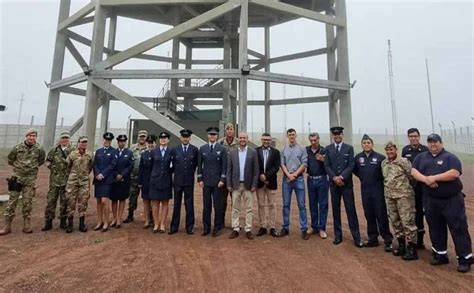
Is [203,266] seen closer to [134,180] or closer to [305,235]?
[305,235]

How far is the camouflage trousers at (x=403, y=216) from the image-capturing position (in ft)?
15.2

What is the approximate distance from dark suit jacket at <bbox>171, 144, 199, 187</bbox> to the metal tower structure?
667 centimetres

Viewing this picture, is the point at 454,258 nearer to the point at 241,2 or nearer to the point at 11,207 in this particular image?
the point at 11,207

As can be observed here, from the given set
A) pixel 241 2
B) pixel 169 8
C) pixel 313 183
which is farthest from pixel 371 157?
pixel 169 8

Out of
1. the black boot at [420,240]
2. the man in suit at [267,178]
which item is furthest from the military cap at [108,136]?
the black boot at [420,240]

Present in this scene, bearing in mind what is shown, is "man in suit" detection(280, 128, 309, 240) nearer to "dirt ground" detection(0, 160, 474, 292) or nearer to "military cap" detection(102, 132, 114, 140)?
"dirt ground" detection(0, 160, 474, 292)

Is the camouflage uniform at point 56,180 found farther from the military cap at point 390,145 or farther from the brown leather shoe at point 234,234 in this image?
the military cap at point 390,145

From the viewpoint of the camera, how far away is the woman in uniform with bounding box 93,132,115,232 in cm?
606

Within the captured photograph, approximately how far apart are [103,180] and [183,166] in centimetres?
156

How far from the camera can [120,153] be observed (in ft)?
20.7

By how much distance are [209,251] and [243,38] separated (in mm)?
10393

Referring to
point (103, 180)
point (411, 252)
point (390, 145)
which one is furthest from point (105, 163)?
point (411, 252)

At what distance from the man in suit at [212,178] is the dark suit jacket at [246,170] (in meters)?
0.15

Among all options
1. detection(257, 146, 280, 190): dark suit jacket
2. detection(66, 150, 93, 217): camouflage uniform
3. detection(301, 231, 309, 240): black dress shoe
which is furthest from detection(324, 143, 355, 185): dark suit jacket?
detection(66, 150, 93, 217): camouflage uniform
